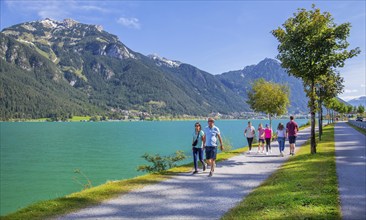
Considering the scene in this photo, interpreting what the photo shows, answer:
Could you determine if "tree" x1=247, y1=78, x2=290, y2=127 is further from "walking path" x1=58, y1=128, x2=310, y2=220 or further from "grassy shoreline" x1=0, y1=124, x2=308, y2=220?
"grassy shoreline" x1=0, y1=124, x2=308, y2=220

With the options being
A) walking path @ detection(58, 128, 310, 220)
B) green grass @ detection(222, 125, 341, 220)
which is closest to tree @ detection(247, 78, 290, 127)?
walking path @ detection(58, 128, 310, 220)

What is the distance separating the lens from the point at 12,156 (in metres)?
48.9

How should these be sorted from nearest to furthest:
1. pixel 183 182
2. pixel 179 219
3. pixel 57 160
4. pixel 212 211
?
pixel 179 219 < pixel 212 211 < pixel 183 182 < pixel 57 160

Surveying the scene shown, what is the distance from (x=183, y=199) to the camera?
1034cm

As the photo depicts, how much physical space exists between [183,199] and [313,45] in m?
15.2

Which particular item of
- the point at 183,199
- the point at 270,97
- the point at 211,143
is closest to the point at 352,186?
the point at 211,143

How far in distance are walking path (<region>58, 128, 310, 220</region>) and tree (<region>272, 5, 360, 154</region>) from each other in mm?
9514

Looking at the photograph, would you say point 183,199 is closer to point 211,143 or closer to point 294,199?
point 294,199

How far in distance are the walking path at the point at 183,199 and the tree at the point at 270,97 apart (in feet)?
89.8

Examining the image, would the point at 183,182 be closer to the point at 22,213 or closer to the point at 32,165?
the point at 22,213

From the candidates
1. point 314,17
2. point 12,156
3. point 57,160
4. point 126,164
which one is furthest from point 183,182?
point 12,156

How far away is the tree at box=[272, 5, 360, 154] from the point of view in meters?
20.9

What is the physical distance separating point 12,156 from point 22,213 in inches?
1775

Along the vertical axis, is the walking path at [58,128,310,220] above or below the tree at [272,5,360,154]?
below
